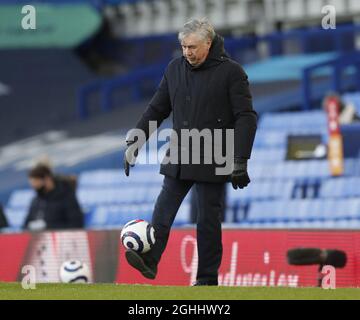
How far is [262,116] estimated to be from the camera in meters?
23.2

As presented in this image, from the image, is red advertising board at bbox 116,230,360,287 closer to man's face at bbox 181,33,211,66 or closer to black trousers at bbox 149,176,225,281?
black trousers at bbox 149,176,225,281

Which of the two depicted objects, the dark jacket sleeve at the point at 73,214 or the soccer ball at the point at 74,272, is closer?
the soccer ball at the point at 74,272

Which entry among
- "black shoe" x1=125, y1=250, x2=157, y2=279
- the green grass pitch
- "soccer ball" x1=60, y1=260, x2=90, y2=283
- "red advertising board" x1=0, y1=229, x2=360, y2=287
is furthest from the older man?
"soccer ball" x1=60, y1=260, x2=90, y2=283

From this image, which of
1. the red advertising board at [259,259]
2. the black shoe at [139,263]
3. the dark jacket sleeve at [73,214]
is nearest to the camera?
the black shoe at [139,263]

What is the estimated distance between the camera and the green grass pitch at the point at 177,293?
965 centimetres

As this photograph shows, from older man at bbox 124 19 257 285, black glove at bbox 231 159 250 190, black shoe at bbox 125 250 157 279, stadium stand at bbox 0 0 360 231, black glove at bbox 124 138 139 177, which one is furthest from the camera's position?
stadium stand at bbox 0 0 360 231

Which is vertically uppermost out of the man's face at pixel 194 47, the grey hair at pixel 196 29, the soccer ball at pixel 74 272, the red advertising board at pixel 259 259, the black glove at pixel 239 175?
the grey hair at pixel 196 29

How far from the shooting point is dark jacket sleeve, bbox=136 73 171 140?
37.3 ft

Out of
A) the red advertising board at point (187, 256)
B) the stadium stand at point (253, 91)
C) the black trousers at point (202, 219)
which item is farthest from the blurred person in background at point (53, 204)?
the black trousers at point (202, 219)

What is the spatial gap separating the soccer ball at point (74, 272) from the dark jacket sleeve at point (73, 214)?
8.88 feet

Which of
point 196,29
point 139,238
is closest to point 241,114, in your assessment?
point 196,29

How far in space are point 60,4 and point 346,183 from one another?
Result: 547 inches

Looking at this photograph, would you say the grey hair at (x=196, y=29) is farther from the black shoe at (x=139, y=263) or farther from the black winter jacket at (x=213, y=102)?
the black shoe at (x=139, y=263)
